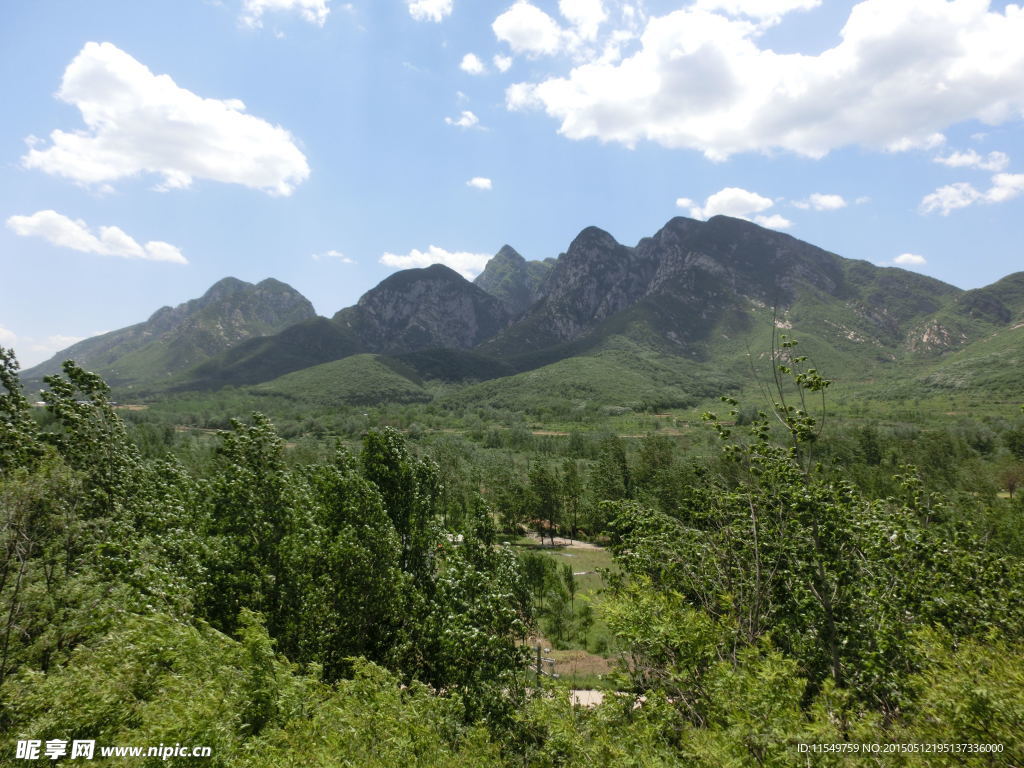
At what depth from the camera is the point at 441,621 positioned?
11609 millimetres

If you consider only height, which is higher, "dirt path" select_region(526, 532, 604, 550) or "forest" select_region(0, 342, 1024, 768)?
"forest" select_region(0, 342, 1024, 768)

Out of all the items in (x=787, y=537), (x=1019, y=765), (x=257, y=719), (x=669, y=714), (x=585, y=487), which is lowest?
(x=585, y=487)

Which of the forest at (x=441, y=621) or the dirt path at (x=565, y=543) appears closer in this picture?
the forest at (x=441, y=621)

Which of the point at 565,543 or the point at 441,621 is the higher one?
the point at 441,621

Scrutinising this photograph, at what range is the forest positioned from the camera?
294 inches

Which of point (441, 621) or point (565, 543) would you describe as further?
point (565, 543)

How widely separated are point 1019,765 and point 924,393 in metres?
211

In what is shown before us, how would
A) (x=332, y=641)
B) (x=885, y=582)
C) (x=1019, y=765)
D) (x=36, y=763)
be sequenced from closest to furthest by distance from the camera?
(x=1019, y=765)
(x=36, y=763)
(x=885, y=582)
(x=332, y=641)

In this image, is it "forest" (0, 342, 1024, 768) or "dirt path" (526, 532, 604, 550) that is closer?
"forest" (0, 342, 1024, 768)

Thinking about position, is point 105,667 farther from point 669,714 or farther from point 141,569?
point 669,714

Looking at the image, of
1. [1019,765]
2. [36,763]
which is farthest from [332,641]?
[1019,765]

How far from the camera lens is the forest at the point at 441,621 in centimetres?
746

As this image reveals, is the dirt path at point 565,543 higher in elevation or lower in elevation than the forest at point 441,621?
lower

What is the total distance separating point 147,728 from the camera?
24.5 ft
